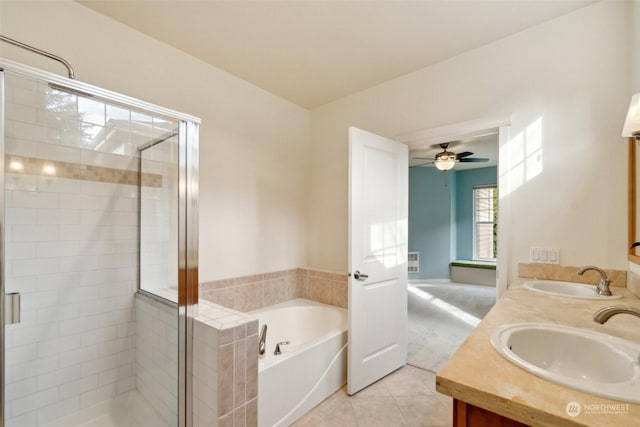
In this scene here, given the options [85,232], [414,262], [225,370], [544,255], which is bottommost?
[414,262]

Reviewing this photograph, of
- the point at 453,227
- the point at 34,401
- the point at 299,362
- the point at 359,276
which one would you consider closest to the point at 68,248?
the point at 34,401

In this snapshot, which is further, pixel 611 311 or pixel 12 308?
pixel 12 308

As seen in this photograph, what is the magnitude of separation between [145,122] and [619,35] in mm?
2910

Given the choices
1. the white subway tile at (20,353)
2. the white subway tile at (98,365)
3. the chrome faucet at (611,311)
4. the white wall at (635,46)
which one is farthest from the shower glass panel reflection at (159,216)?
the white wall at (635,46)

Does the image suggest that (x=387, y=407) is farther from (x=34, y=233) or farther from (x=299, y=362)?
(x=34, y=233)

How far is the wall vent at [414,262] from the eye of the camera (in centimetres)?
610

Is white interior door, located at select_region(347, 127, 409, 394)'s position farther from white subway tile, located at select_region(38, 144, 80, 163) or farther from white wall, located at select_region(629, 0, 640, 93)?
white subway tile, located at select_region(38, 144, 80, 163)

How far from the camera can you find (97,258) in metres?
1.86

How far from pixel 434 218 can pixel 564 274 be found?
445 cm

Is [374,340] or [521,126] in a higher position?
[521,126]

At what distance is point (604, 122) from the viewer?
1.69 metres

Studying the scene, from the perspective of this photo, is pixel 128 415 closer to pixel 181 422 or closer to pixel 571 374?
pixel 181 422

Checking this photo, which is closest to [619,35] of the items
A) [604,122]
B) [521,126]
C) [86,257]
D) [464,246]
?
[604,122]

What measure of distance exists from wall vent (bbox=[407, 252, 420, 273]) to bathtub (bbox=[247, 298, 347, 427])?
3.80 meters
